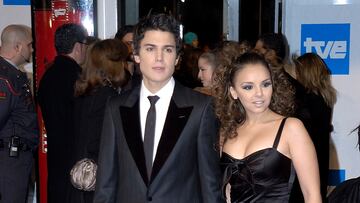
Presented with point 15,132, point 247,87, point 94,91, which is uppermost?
point 247,87

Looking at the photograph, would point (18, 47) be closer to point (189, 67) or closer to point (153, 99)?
point (153, 99)

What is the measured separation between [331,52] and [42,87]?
2.75m

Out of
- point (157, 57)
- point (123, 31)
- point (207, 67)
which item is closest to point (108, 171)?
point (157, 57)

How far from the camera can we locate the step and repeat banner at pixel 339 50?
5770 mm

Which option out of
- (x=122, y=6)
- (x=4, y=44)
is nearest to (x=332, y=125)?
(x=122, y=6)

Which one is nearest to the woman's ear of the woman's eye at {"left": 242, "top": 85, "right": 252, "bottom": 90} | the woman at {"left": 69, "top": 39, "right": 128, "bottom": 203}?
the woman's eye at {"left": 242, "top": 85, "right": 252, "bottom": 90}

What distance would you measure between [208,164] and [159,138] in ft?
0.80

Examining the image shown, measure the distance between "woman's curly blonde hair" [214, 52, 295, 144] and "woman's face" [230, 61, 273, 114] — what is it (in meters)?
0.04

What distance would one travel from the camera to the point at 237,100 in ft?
9.61

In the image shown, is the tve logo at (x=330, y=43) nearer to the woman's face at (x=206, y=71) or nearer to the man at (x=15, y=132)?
the woman's face at (x=206, y=71)

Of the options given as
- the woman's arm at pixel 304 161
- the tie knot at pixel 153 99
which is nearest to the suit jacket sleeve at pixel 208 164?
the tie knot at pixel 153 99

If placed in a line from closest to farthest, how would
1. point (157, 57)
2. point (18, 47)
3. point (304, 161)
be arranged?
point (304, 161), point (157, 57), point (18, 47)

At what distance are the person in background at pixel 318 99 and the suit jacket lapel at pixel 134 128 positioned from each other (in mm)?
2339

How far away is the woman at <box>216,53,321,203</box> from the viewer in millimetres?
2629
